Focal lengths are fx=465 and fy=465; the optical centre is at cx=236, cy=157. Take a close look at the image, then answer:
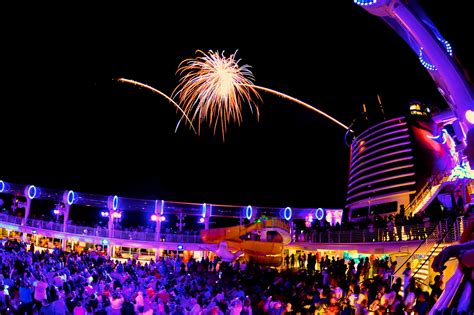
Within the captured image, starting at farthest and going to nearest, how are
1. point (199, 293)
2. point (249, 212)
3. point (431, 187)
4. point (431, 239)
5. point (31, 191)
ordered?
point (249, 212) < point (31, 191) < point (431, 187) < point (431, 239) < point (199, 293)

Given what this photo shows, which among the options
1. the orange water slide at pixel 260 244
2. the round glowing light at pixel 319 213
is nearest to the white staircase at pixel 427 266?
the orange water slide at pixel 260 244

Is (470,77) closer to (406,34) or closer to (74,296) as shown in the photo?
(406,34)

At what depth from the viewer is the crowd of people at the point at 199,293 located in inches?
469

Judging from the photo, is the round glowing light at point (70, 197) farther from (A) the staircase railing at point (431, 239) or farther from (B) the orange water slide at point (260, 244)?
(A) the staircase railing at point (431, 239)

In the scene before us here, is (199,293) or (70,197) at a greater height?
(70,197)

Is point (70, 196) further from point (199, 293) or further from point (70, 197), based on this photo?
point (199, 293)

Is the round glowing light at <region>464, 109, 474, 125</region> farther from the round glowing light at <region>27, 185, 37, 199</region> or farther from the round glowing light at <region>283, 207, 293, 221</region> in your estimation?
the round glowing light at <region>27, 185, 37, 199</region>

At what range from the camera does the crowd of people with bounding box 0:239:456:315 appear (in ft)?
39.1

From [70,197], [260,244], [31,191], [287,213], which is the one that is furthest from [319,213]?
[31,191]

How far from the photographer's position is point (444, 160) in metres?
39.9

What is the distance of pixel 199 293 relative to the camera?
16.1 m

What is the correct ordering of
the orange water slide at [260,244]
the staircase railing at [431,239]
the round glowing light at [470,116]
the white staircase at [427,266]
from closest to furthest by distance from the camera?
the round glowing light at [470,116], the white staircase at [427,266], the staircase railing at [431,239], the orange water slide at [260,244]

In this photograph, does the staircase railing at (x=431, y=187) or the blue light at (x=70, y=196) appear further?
the blue light at (x=70, y=196)

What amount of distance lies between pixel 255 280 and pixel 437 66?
445 inches
